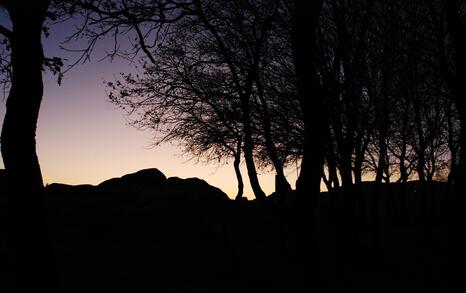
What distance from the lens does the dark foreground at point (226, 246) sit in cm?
1502

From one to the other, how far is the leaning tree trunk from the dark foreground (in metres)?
1.81

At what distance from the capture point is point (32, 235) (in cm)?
704

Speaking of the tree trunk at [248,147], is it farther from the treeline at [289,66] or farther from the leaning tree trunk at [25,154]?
the leaning tree trunk at [25,154]

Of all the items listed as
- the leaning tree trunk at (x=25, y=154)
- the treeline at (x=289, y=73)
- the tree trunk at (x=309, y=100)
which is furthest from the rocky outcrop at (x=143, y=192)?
the leaning tree trunk at (x=25, y=154)

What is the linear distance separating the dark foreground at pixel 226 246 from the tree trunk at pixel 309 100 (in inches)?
20.6

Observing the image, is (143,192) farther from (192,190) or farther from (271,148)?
(271,148)

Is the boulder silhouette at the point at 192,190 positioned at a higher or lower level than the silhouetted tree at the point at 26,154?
higher

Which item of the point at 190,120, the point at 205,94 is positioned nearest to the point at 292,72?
the point at 205,94

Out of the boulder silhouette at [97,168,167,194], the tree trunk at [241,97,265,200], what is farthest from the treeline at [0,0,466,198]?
the boulder silhouette at [97,168,167,194]

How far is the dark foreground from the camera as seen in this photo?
15.0 m

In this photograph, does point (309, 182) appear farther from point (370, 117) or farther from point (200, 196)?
point (200, 196)

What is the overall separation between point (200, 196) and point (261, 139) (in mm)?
11285

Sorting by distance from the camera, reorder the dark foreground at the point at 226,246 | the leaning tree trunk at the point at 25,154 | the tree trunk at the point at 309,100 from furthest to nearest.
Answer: the dark foreground at the point at 226,246, the tree trunk at the point at 309,100, the leaning tree trunk at the point at 25,154

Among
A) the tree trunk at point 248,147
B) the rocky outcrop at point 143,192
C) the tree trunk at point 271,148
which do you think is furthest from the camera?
the rocky outcrop at point 143,192
